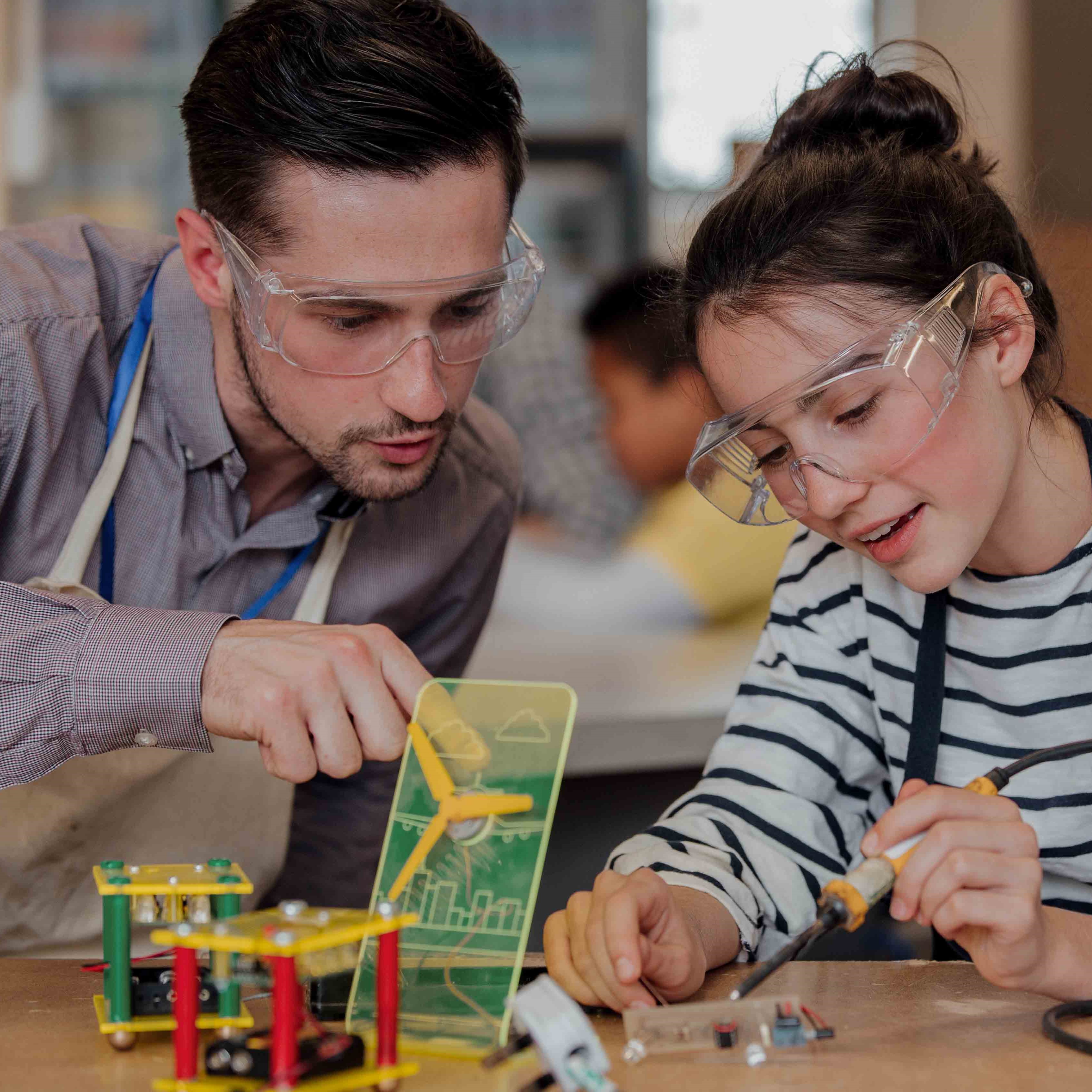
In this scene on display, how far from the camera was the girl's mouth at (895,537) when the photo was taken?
105 cm

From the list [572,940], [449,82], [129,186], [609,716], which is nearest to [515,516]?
[609,716]

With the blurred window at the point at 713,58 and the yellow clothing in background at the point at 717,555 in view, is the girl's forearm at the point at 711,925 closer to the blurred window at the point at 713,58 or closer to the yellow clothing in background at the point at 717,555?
the yellow clothing in background at the point at 717,555

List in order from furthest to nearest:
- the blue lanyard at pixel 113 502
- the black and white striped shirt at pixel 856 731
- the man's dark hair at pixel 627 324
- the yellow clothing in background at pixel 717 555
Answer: the man's dark hair at pixel 627 324, the yellow clothing in background at pixel 717 555, the blue lanyard at pixel 113 502, the black and white striped shirt at pixel 856 731

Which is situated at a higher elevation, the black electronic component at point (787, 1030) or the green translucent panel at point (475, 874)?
the green translucent panel at point (475, 874)

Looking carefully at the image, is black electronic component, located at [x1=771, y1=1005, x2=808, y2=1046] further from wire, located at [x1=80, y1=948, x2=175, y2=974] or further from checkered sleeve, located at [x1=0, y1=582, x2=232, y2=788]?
checkered sleeve, located at [x1=0, y1=582, x2=232, y2=788]

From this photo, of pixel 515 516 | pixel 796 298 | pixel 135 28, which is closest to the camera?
pixel 796 298

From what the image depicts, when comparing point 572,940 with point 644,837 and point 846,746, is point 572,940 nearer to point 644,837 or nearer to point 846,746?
point 644,837

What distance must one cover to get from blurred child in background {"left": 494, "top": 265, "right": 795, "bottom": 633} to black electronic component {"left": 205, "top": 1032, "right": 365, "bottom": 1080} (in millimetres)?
1724

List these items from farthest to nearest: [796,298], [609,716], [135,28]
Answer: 1. [135,28]
2. [609,716]
3. [796,298]

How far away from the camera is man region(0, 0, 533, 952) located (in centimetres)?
105

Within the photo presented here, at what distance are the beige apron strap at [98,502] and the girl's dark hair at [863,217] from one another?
2.07 ft

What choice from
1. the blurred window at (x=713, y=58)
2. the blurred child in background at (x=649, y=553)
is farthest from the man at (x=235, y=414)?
the blurred window at (x=713, y=58)

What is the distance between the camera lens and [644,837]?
1122 millimetres

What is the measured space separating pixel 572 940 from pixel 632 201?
2.55m
